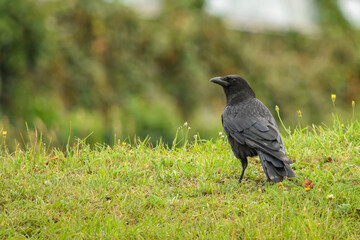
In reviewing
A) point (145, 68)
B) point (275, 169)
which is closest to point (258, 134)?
Result: point (275, 169)

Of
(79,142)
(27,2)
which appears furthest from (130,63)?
(79,142)

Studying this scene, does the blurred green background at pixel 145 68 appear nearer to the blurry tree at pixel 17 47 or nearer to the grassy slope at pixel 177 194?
the blurry tree at pixel 17 47

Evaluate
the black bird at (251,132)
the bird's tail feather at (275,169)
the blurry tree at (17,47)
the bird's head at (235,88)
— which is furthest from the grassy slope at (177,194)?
the blurry tree at (17,47)

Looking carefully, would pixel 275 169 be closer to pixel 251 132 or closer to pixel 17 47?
pixel 251 132

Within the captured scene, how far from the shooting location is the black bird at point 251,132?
5.02 m

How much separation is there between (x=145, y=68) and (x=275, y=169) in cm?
1071

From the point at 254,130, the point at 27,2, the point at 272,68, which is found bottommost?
the point at 272,68

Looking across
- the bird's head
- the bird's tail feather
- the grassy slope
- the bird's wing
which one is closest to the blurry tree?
the grassy slope

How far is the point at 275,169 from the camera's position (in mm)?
5035

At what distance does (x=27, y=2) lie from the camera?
12156 mm

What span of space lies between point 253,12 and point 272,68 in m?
2.76

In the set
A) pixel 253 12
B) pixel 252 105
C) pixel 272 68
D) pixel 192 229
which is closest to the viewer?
pixel 192 229

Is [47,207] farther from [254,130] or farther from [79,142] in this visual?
[254,130]

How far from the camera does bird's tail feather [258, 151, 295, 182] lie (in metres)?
4.95
